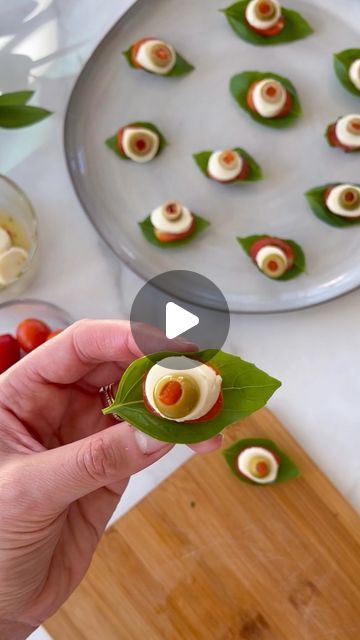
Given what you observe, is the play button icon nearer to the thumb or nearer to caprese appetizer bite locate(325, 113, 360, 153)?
the thumb

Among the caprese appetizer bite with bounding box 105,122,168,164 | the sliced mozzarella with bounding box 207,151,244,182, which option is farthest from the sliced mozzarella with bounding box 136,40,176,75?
the sliced mozzarella with bounding box 207,151,244,182

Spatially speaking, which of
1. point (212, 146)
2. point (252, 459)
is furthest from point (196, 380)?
point (212, 146)

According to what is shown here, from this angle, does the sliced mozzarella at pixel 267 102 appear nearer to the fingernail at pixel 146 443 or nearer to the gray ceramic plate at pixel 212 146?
the gray ceramic plate at pixel 212 146

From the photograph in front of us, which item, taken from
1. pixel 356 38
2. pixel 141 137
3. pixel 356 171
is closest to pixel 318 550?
pixel 356 171

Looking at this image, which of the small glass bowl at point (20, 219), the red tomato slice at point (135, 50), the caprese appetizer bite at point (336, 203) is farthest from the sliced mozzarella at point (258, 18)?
the small glass bowl at point (20, 219)

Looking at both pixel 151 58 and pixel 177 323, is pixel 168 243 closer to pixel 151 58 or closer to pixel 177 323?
pixel 151 58

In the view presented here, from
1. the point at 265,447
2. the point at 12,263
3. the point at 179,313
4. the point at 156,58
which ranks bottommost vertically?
the point at 265,447
